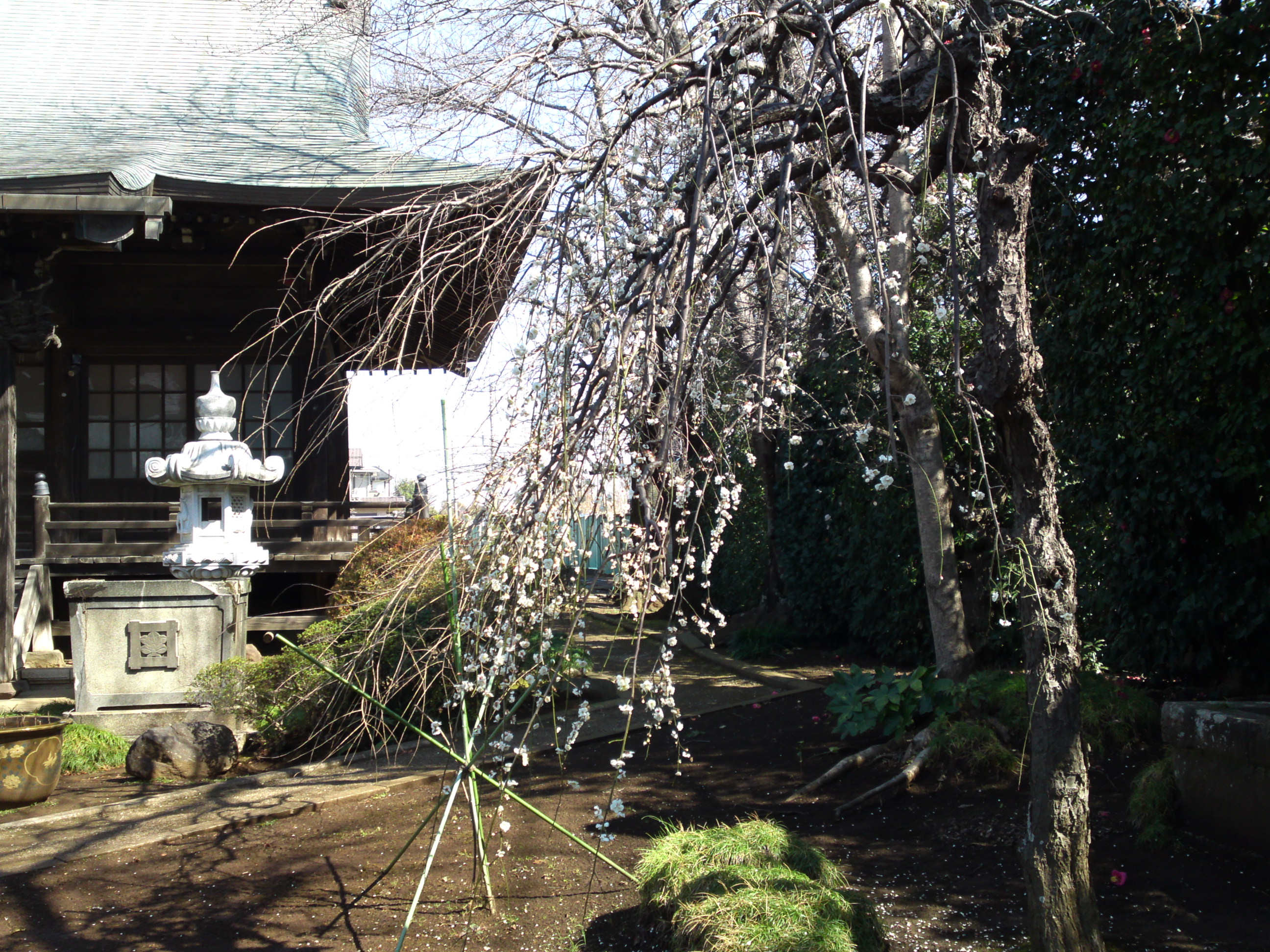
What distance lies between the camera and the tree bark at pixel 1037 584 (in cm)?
279

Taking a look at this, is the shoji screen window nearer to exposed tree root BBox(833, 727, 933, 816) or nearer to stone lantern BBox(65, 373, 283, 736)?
stone lantern BBox(65, 373, 283, 736)

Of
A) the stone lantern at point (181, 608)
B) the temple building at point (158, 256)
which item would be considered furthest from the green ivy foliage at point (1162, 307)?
the stone lantern at point (181, 608)

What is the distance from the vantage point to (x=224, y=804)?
197 inches

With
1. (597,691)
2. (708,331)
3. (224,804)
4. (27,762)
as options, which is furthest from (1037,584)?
(597,691)

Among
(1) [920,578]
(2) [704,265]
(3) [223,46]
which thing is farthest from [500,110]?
(3) [223,46]

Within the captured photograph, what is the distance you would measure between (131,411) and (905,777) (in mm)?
8085

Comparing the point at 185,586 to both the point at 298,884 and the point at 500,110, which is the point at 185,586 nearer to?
the point at 298,884

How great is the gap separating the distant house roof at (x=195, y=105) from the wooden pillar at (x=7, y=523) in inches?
61.2

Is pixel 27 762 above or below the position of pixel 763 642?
below

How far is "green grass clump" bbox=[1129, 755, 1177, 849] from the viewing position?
149 inches

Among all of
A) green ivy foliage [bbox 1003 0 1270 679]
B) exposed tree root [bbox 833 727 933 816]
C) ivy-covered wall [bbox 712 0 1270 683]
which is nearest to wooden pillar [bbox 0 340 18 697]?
exposed tree root [bbox 833 727 933 816]

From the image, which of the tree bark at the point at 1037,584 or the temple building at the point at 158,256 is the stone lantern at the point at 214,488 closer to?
the temple building at the point at 158,256

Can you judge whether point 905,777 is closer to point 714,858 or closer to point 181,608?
point 714,858

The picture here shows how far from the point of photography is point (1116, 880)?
3.50 meters
